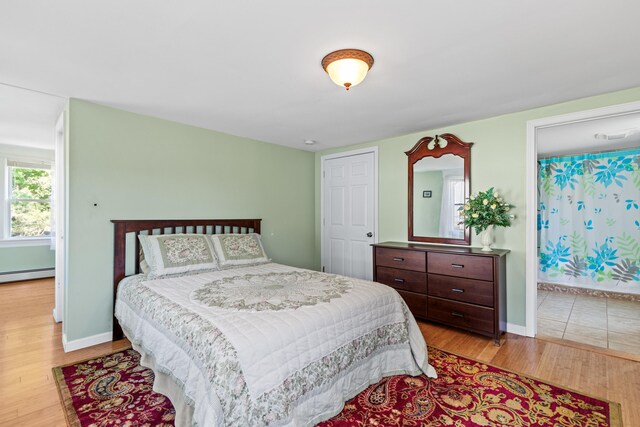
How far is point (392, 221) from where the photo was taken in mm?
4219

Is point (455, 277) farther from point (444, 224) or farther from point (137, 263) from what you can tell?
point (137, 263)

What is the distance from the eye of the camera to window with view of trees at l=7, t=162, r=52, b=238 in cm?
530

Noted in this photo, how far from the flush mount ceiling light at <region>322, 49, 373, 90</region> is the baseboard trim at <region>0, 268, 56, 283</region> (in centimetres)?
631

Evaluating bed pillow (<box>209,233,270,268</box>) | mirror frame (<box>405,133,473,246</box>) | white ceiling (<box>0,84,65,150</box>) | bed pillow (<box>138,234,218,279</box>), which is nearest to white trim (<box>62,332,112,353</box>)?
bed pillow (<box>138,234,218,279</box>)

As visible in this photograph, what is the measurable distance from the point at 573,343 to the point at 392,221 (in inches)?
87.3


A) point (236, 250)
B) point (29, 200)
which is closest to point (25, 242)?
point (29, 200)

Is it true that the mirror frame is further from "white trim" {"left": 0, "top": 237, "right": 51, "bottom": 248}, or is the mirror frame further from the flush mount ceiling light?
"white trim" {"left": 0, "top": 237, "right": 51, "bottom": 248}

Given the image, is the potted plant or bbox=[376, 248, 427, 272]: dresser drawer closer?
the potted plant

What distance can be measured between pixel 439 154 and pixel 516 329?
2076mm

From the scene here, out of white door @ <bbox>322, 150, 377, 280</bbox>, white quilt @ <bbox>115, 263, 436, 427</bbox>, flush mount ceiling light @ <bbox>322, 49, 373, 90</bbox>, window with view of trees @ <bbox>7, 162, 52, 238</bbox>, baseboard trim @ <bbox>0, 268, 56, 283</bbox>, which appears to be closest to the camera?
white quilt @ <bbox>115, 263, 436, 427</bbox>

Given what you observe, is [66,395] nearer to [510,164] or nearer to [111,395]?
[111,395]

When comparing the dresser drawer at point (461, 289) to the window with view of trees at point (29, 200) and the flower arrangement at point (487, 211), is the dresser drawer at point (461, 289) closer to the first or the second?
the flower arrangement at point (487, 211)

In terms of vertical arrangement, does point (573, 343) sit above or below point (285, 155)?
below

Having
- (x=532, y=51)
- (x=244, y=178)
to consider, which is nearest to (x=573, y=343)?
(x=532, y=51)
